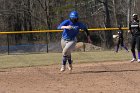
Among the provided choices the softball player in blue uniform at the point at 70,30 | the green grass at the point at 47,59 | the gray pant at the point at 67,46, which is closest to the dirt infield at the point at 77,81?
the gray pant at the point at 67,46

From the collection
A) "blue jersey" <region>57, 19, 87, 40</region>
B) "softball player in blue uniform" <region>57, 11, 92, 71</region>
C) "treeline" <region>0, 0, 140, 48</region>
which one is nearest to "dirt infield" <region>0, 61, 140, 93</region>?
"softball player in blue uniform" <region>57, 11, 92, 71</region>

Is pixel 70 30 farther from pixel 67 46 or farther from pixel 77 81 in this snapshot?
pixel 77 81

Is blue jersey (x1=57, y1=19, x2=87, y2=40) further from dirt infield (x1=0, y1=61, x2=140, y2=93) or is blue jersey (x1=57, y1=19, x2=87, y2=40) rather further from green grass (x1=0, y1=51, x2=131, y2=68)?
green grass (x1=0, y1=51, x2=131, y2=68)

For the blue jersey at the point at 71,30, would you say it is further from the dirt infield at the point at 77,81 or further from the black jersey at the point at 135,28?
the black jersey at the point at 135,28

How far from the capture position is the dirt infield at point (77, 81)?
998cm

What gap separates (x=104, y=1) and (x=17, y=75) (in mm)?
33371

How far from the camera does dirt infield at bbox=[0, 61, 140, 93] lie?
9984mm

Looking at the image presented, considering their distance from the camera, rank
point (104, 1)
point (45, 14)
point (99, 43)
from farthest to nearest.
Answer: point (45, 14)
point (104, 1)
point (99, 43)

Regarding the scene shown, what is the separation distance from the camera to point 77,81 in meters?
11.5

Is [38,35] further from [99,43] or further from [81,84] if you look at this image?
[81,84]

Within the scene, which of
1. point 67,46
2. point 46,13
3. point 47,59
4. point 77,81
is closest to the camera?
point 77,81

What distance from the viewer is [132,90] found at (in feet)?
32.1

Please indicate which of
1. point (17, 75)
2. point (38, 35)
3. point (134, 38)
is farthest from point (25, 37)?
point (17, 75)

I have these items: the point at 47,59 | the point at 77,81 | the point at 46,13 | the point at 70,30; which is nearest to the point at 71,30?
the point at 70,30
